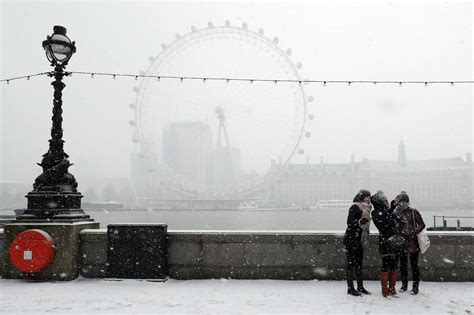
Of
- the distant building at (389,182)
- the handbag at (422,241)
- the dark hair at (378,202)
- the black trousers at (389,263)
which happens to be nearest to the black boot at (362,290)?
the black trousers at (389,263)

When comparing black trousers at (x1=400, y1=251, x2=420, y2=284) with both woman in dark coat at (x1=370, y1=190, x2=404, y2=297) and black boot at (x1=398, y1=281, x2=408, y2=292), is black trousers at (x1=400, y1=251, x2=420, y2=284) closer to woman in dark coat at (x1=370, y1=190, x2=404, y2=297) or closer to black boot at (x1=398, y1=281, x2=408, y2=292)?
black boot at (x1=398, y1=281, x2=408, y2=292)

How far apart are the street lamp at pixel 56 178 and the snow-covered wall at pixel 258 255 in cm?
95

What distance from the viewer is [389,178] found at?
16500 cm

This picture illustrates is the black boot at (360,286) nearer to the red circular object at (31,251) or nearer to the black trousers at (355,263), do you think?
the black trousers at (355,263)

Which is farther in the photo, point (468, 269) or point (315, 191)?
point (315, 191)

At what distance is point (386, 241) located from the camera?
24.2 feet

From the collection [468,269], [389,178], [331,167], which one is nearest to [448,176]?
[389,178]

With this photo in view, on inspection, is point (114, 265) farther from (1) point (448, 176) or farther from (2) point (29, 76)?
(1) point (448, 176)

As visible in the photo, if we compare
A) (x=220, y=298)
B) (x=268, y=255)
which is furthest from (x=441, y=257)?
(x=220, y=298)

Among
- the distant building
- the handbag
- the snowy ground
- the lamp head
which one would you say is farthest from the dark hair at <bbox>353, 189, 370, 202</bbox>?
the distant building

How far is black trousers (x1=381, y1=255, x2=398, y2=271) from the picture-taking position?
7368mm

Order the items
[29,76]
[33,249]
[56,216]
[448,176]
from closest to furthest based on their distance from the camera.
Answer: [33,249] < [56,216] < [29,76] < [448,176]

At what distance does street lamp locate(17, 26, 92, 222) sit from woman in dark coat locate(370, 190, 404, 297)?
527 cm

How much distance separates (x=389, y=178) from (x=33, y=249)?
6530 inches
